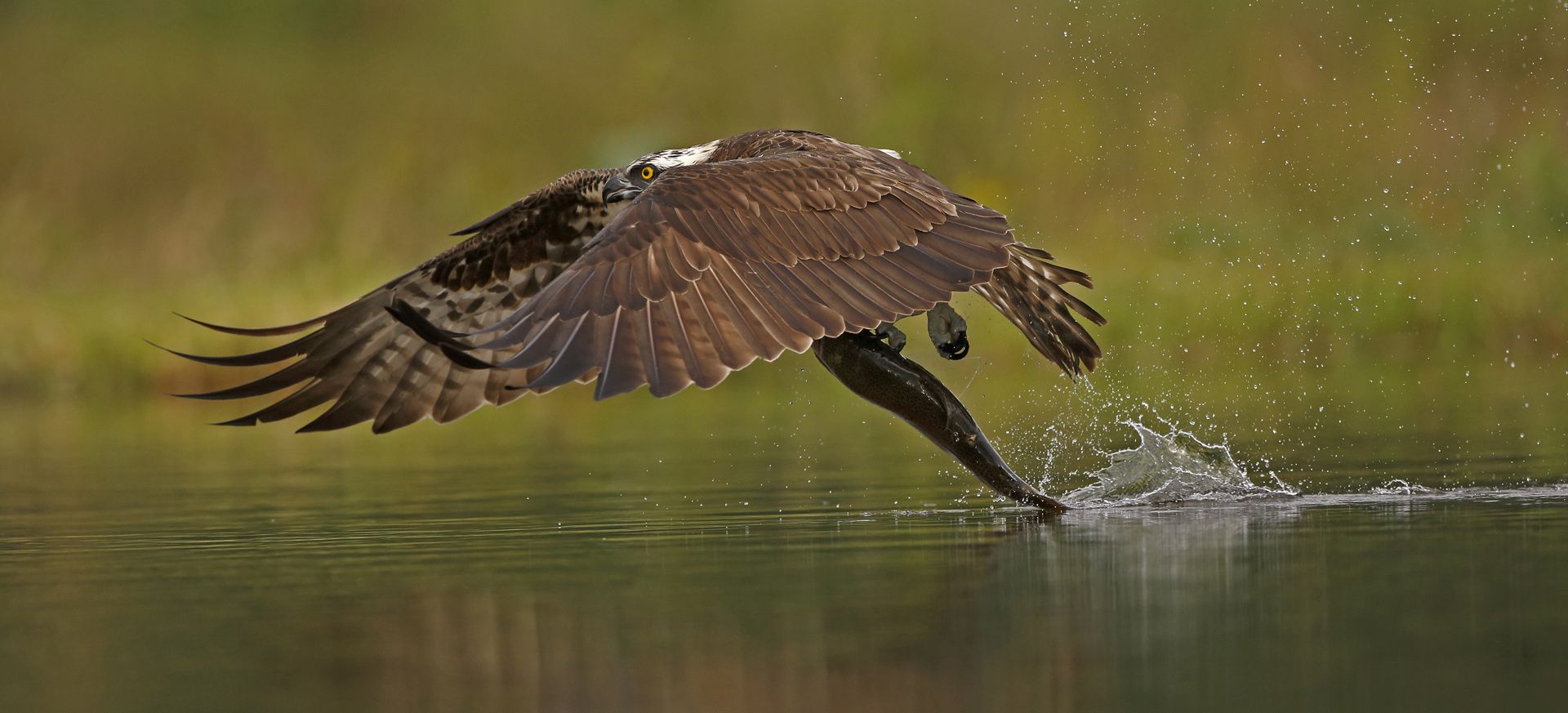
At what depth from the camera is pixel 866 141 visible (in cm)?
2644

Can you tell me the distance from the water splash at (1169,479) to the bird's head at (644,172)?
7.23 ft

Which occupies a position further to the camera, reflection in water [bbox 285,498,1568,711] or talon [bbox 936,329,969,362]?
talon [bbox 936,329,969,362]

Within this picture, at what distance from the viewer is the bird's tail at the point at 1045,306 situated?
29.2 feet

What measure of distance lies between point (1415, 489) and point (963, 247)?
210 centimetres

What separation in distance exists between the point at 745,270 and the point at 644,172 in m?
2.24

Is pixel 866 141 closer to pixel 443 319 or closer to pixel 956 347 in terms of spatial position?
pixel 443 319

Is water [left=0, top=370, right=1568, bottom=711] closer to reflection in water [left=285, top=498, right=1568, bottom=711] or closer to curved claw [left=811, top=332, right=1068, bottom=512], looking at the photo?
reflection in water [left=285, top=498, right=1568, bottom=711]

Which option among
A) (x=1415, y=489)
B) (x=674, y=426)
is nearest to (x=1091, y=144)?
(x=674, y=426)

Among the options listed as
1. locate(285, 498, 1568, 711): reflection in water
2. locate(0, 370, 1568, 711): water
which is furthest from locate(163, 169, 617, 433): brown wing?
locate(285, 498, 1568, 711): reflection in water

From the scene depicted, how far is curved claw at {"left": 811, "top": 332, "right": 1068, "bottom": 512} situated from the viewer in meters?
7.86

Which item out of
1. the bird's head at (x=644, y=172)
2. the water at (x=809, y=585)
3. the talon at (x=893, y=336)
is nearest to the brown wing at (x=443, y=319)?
the bird's head at (x=644, y=172)

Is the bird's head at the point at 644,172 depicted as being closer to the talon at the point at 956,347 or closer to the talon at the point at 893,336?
the talon at the point at 893,336

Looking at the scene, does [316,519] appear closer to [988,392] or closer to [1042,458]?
[1042,458]

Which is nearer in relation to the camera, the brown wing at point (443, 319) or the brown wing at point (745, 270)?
the brown wing at point (745, 270)
